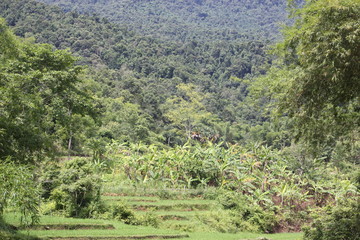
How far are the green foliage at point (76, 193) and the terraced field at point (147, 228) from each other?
0.80 m

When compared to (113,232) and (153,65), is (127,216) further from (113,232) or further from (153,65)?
(153,65)

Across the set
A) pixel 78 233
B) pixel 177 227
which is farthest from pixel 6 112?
pixel 177 227

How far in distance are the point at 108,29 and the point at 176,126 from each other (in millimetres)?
55400

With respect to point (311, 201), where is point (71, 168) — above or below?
above

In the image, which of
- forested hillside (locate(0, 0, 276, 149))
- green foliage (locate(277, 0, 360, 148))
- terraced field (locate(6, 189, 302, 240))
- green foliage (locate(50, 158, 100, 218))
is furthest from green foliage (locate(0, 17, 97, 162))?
forested hillside (locate(0, 0, 276, 149))

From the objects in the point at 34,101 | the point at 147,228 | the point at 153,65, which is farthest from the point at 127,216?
the point at 153,65

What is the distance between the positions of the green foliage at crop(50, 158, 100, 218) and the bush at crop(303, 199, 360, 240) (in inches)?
289

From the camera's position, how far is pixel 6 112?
328 inches

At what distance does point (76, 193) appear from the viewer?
11805mm

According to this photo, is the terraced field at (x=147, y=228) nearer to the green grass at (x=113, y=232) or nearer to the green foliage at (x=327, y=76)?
the green grass at (x=113, y=232)

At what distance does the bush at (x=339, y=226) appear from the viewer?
10.4 metres

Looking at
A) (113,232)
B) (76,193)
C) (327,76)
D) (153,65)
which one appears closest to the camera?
(327,76)

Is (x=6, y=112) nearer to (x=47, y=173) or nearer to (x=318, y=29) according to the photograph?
(x=47, y=173)

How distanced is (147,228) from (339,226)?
20.3ft
